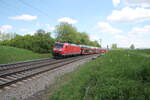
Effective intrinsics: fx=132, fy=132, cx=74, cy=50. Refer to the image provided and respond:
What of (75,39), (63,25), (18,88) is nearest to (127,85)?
(18,88)

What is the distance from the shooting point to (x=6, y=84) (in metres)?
7.77

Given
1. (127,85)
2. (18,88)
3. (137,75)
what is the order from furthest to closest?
1. (18,88)
2. (137,75)
3. (127,85)

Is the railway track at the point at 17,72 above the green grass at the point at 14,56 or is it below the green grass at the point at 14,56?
below

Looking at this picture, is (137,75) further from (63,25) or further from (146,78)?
(63,25)

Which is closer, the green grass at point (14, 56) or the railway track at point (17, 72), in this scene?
→ the railway track at point (17, 72)

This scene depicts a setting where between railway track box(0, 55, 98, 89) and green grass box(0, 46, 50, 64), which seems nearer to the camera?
railway track box(0, 55, 98, 89)

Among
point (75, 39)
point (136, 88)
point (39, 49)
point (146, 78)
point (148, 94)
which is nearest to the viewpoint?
point (148, 94)

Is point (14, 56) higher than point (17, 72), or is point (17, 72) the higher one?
point (14, 56)

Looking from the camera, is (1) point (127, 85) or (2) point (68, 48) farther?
Result: (2) point (68, 48)

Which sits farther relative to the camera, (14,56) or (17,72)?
(14,56)

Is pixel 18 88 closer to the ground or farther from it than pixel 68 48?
closer to the ground

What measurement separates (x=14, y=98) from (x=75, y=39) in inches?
2186

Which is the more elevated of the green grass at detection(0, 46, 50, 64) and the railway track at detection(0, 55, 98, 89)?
the green grass at detection(0, 46, 50, 64)

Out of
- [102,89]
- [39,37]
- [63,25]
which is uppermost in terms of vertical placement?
[63,25]
